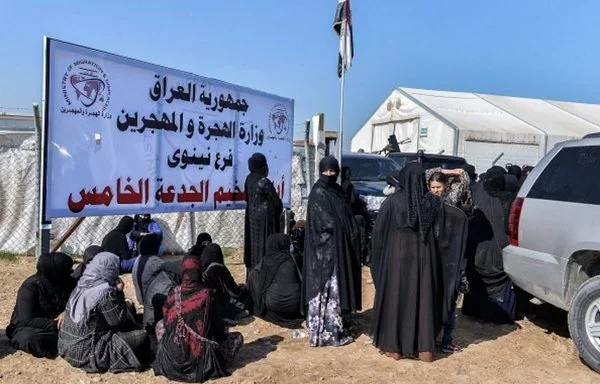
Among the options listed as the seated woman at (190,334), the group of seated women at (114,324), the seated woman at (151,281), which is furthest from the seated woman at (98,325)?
the seated woman at (151,281)

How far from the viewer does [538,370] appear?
456 cm

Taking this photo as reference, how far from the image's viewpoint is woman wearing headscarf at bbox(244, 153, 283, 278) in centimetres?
657

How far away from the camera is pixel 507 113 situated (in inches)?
806

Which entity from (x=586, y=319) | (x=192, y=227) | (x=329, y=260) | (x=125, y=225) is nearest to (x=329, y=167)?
(x=329, y=260)

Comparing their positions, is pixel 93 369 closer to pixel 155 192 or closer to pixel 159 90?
pixel 155 192

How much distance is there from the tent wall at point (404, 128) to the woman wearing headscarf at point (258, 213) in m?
11.6

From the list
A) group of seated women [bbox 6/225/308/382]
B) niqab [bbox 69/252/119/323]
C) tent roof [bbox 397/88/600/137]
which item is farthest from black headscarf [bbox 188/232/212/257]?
tent roof [bbox 397/88/600/137]

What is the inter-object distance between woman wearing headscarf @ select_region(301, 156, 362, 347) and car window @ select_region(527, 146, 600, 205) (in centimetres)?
Answer: 163

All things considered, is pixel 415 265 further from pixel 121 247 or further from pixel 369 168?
pixel 369 168

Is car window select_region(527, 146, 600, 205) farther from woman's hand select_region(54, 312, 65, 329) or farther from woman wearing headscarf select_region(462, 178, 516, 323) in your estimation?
woman's hand select_region(54, 312, 65, 329)

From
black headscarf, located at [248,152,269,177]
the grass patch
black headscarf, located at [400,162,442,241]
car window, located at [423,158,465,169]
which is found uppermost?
car window, located at [423,158,465,169]

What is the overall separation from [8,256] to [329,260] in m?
4.79

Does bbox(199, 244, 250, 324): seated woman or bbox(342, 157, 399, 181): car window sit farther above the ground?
bbox(342, 157, 399, 181): car window

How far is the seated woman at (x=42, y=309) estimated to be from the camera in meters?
4.41
